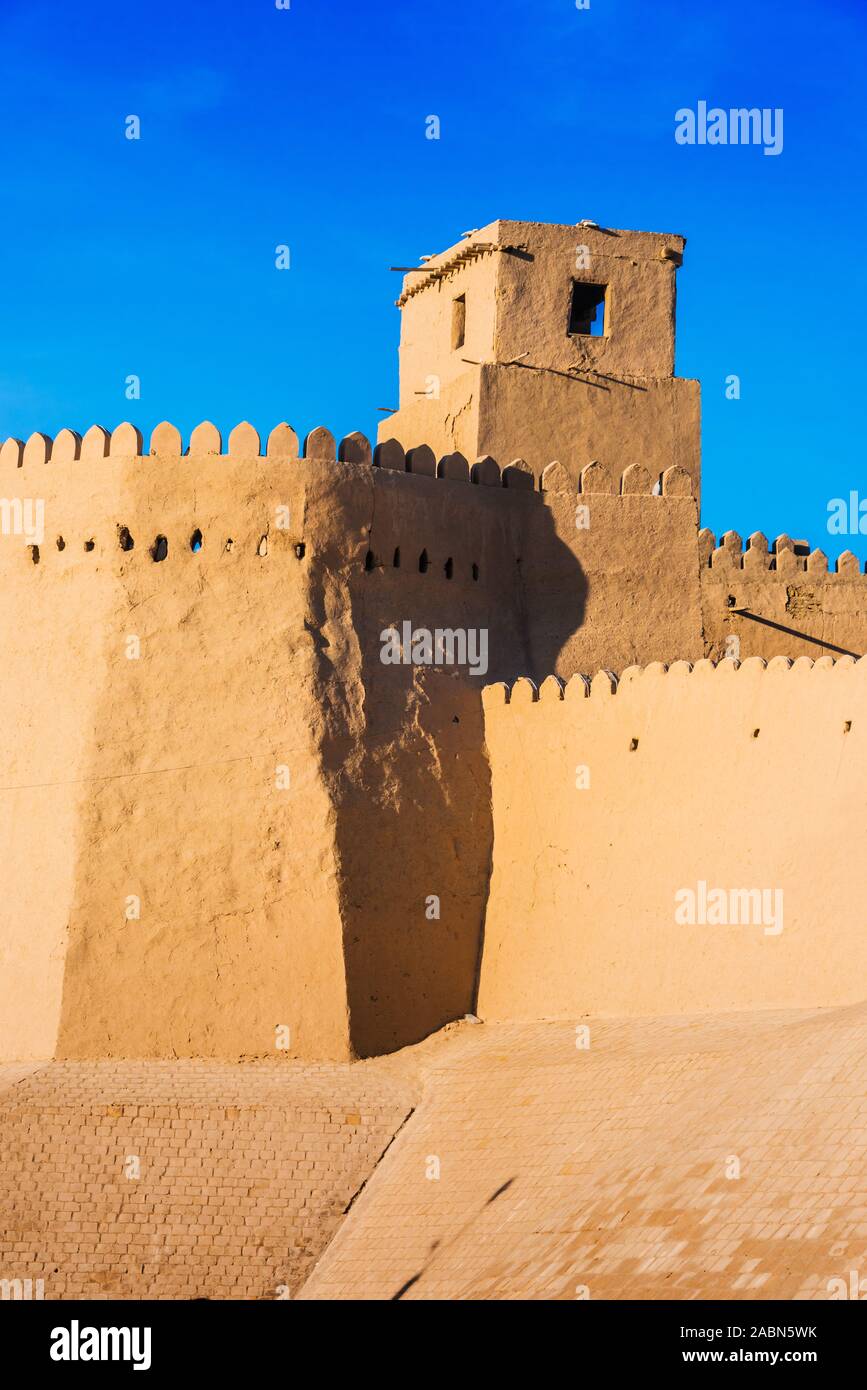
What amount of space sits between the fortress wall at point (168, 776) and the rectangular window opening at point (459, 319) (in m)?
5.07

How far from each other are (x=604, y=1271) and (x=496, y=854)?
6.85 meters

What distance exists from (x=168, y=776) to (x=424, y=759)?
7.97 feet

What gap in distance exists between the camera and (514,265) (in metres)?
25.3

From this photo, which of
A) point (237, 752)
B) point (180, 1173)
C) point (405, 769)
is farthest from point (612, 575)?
point (180, 1173)

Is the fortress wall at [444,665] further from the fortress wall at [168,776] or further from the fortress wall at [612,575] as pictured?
the fortress wall at [168,776]

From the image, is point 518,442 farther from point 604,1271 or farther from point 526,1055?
point 604,1271

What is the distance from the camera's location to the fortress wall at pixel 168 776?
67.2ft


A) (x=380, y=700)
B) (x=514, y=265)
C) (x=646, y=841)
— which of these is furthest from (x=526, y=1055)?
(x=514, y=265)

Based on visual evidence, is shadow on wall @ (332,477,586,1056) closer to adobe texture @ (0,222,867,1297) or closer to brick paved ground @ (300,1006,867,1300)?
adobe texture @ (0,222,867,1297)

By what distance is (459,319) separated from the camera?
85.4 feet

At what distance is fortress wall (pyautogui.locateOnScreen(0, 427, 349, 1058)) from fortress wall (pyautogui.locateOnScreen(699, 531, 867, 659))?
17.6ft

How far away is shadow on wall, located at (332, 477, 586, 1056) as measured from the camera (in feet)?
68.5
